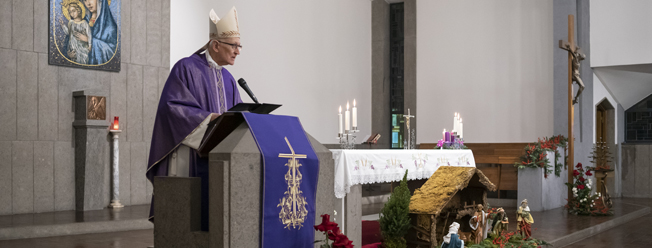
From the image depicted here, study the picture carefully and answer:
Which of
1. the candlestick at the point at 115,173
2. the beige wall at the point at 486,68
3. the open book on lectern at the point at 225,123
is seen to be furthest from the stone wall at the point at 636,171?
the open book on lectern at the point at 225,123

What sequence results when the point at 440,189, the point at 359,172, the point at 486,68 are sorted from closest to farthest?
the point at 359,172 < the point at 440,189 < the point at 486,68

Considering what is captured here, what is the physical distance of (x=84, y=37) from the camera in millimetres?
7645

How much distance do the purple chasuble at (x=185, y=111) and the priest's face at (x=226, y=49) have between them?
0.31ft

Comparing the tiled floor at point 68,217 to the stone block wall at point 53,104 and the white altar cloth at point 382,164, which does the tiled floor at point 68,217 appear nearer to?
the stone block wall at point 53,104

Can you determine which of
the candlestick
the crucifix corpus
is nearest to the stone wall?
the crucifix corpus

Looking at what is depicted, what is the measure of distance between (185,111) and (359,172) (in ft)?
5.02

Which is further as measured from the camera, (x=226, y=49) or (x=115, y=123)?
(x=115, y=123)

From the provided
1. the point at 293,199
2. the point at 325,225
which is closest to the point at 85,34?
the point at 293,199

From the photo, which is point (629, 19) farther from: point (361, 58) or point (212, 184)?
point (212, 184)

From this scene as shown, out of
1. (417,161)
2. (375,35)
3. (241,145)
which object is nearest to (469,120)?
(375,35)

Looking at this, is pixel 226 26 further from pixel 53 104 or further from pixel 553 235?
pixel 53 104

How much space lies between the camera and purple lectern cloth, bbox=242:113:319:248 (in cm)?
284

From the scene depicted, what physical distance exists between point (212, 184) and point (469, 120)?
9.39m

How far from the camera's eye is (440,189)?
4551 mm
